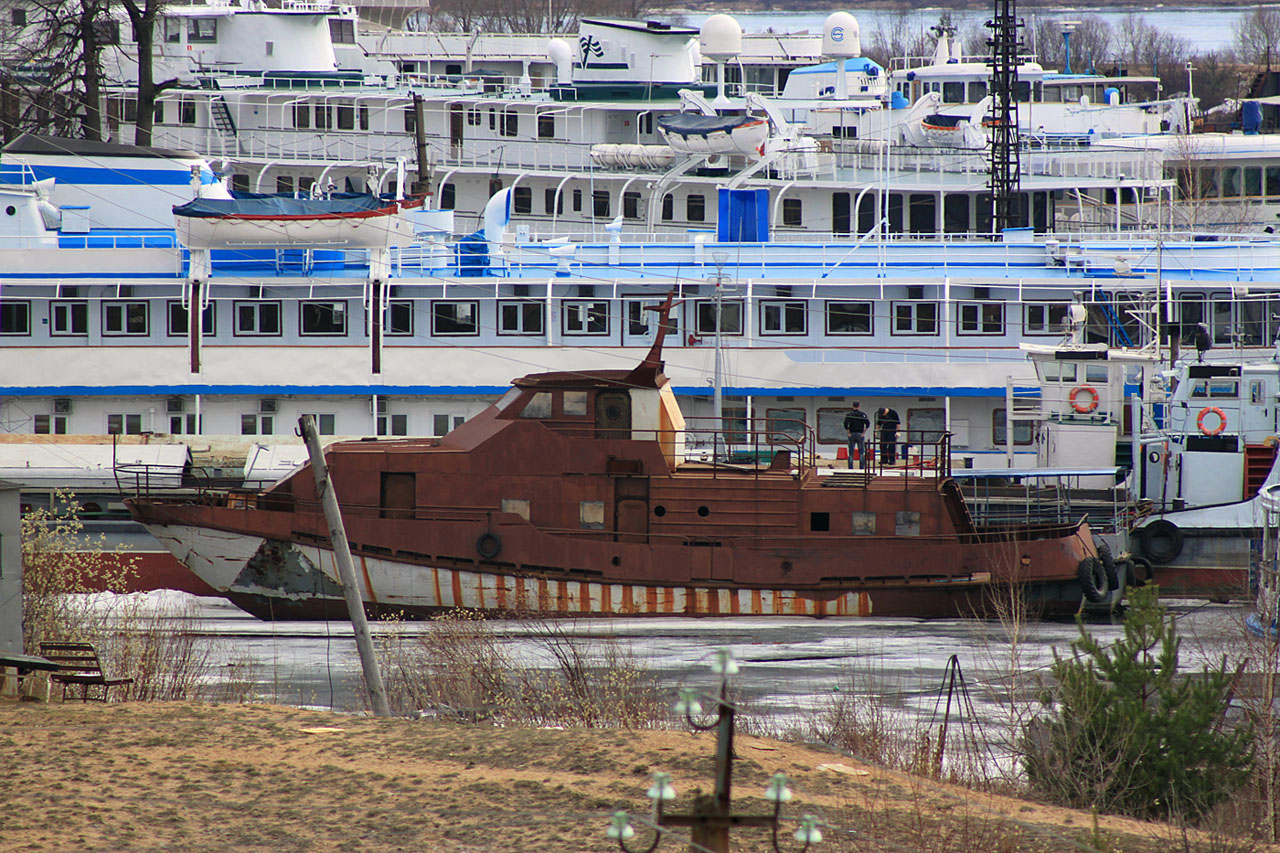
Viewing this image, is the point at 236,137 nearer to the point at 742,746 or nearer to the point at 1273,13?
the point at 742,746

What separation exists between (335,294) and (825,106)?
2465 cm

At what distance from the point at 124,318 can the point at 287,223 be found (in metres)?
4.39

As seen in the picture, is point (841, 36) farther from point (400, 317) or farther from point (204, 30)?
point (400, 317)

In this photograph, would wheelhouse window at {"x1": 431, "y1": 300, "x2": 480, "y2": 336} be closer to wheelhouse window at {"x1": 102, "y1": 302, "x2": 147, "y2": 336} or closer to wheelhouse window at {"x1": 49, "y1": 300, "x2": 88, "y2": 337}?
wheelhouse window at {"x1": 102, "y1": 302, "x2": 147, "y2": 336}

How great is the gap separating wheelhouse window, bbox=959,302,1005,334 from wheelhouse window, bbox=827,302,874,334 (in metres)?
2.16

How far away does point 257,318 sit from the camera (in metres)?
33.9

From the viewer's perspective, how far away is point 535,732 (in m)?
13.7

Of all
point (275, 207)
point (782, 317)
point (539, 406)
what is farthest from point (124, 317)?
point (782, 317)

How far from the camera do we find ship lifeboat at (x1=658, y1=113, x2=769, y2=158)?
4388cm

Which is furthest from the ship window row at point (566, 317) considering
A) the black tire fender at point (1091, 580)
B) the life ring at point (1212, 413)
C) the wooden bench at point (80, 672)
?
the wooden bench at point (80, 672)

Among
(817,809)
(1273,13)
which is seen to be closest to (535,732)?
(817,809)

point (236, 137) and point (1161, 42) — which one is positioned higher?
point (1161, 42)

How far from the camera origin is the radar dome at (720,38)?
54.5 m

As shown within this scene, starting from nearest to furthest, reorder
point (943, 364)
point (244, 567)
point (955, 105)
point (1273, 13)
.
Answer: point (244, 567) < point (943, 364) < point (955, 105) < point (1273, 13)
